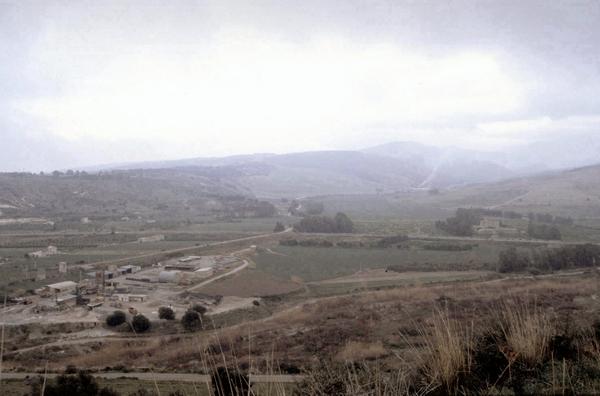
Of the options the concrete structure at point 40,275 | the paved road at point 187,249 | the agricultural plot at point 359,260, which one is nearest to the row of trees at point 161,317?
the agricultural plot at point 359,260

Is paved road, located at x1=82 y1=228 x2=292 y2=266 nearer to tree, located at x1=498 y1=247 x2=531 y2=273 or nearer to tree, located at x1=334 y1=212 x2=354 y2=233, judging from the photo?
tree, located at x1=334 y1=212 x2=354 y2=233

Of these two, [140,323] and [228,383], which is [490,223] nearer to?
[140,323]

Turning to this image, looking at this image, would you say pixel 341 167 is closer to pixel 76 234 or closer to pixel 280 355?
pixel 76 234

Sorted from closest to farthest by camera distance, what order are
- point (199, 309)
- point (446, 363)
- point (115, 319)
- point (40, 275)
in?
point (446, 363)
point (115, 319)
point (199, 309)
point (40, 275)

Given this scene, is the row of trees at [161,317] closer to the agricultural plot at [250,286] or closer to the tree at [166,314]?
the tree at [166,314]

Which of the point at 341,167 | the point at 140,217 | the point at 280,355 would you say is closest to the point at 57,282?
the point at 280,355

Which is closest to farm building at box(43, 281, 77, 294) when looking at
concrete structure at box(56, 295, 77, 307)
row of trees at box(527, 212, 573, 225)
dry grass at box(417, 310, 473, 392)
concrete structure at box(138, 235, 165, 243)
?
concrete structure at box(56, 295, 77, 307)

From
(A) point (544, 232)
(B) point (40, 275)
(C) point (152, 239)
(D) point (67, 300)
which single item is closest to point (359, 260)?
(A) point (544, 232)
